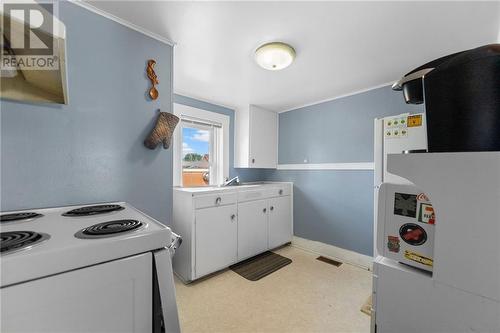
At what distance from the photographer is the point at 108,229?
2.26 ft

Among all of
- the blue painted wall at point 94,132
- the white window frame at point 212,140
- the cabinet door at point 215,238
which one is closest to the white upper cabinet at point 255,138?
the white window frame at point 212,140

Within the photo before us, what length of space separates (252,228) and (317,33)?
2.08 metres

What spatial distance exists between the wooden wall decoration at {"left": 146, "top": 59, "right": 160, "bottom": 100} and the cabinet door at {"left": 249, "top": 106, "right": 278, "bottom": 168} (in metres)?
1.68

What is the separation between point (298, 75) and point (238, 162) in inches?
59.6

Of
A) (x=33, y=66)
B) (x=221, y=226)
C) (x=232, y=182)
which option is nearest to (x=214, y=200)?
(x=221, y=226)

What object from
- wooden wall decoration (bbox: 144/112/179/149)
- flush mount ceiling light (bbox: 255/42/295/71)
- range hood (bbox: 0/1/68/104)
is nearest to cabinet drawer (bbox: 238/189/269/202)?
wooden wall decoration (bbox: 144/112/179/149)

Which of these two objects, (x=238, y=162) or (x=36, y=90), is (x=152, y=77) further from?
(x=238, y=162)

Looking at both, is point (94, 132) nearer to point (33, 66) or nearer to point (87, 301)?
point (33, 66)

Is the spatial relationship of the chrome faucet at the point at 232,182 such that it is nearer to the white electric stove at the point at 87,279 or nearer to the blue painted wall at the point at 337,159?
the blue painted wall at the point at 337,159

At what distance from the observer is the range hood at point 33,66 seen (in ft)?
2.94

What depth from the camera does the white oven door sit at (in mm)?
454

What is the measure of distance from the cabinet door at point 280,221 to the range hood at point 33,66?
234 centimetres

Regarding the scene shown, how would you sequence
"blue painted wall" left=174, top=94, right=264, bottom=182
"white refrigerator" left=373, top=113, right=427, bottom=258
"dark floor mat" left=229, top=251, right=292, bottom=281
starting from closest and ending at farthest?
"white refrigerator" left=373, top=113, right=427, bottom=258 → "dark floor mat" left=229, top=251, right=292, bottom=281 → "blue painted wall" left=174, top=94, right=264, bottom=182

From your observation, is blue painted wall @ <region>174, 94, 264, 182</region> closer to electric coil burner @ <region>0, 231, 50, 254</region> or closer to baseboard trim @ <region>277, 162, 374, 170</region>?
baseboard trim @ <region>277, 162, 374, 170</region>
